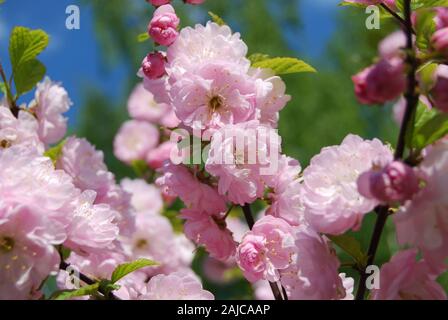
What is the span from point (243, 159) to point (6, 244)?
304 millimetres

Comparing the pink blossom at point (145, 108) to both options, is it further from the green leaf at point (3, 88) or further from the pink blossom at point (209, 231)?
the pink blossom at point (209, 231)

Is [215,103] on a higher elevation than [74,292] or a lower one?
higher

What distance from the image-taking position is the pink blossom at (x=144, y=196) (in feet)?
5.19

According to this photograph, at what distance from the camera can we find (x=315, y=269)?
67 centimetres

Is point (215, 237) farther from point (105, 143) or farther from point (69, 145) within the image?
point (105, 143)

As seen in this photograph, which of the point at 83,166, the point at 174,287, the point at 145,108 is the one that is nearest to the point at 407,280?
the point at 174,287

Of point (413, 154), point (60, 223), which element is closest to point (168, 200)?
point (60, 223)

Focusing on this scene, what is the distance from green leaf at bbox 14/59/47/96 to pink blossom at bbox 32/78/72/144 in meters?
0.06

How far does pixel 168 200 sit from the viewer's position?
1.67 metres

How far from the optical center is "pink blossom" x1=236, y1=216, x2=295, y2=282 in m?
0.82

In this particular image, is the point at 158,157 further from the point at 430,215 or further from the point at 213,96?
the point at 430,215

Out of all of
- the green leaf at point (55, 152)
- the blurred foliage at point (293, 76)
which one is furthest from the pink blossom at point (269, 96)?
the blurred foliage at point (293, 76)

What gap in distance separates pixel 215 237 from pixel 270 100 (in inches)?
7.8

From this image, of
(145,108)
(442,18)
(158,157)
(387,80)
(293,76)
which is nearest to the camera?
(387,80)
